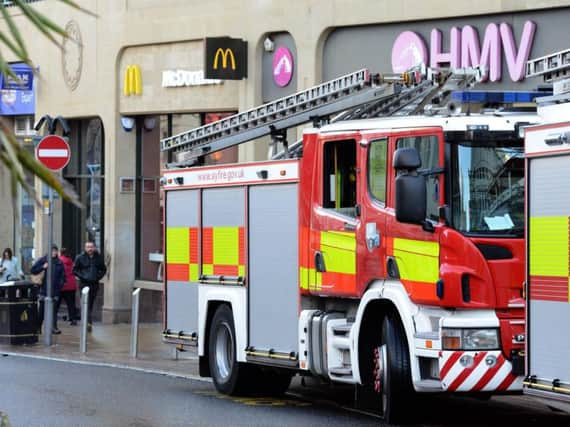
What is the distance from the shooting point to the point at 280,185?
1352cm

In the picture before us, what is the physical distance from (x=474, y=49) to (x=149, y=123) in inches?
411

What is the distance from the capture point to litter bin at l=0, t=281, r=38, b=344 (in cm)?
2280

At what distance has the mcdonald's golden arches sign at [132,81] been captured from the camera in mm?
27781

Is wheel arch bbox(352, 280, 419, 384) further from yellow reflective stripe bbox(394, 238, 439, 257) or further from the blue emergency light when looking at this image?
the blue emergency light

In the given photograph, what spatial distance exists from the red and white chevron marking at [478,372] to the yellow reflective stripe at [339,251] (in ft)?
5.63

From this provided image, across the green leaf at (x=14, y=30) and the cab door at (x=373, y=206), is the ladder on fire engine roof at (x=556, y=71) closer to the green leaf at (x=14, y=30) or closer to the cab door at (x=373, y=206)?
the cab door at (x=373, y=206)

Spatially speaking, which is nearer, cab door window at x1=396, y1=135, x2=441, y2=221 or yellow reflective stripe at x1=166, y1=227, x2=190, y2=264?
cab door window at x1=396, y1=135, x2=441, y2=221

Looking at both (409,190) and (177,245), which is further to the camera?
(177,245)

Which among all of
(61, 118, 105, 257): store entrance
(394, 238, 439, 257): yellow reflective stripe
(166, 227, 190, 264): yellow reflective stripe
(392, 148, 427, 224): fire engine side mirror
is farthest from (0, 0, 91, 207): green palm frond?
(61, 118, 105, 257): store entrance

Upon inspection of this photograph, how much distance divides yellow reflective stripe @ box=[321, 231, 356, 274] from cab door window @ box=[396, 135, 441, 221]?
3.97 ft

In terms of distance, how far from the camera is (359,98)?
517 inches

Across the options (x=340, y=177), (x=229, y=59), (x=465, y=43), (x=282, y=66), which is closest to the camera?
(x=340, y=177)

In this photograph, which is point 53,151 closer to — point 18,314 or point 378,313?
point 18,314

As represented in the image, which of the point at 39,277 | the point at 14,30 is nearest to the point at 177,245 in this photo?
the point at 14,30
